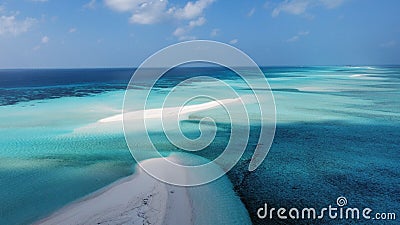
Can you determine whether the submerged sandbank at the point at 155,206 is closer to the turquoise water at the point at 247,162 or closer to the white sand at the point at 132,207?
the white sand at the point at 132,207

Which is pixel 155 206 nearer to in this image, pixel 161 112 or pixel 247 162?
pixel 247 162

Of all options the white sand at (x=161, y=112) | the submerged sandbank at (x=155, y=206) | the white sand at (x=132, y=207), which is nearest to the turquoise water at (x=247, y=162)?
the submerged sandbank at (x=155, y=206)

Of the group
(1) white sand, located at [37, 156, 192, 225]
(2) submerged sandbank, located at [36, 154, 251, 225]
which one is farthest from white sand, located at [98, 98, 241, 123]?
(1) white sand, located at [37, 156, 192, 225]

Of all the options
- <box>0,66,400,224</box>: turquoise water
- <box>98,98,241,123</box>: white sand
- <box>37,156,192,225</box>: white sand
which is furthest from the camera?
<box>98,98,241,123</box>: white sand

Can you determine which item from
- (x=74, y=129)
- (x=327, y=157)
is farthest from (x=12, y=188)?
(x=327, y=157)

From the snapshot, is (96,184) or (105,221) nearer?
(105,221)

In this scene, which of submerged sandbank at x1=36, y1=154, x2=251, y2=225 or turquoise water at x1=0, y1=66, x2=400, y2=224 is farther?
turquoise water at x1=0, y1=66, x2=400, y2=224

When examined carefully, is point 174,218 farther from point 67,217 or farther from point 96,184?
point 96,184

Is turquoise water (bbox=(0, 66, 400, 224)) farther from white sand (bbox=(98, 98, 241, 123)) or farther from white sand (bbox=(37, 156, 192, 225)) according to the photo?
white sand (bbox=(98, 98, 241, 123))

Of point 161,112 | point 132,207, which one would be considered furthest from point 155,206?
point 161,112
